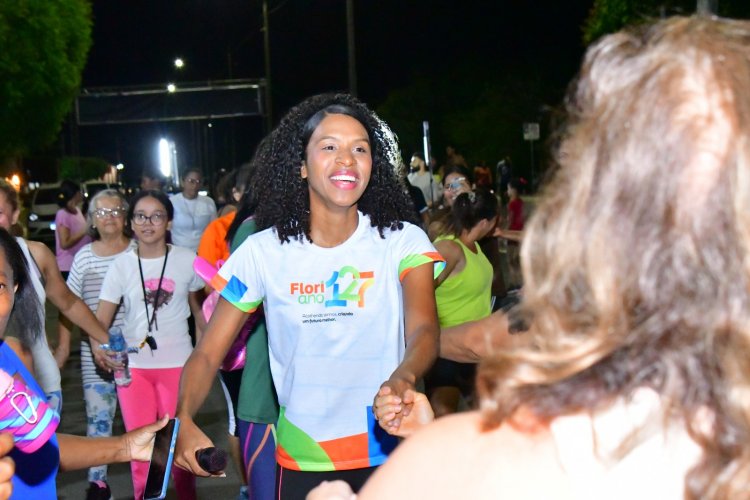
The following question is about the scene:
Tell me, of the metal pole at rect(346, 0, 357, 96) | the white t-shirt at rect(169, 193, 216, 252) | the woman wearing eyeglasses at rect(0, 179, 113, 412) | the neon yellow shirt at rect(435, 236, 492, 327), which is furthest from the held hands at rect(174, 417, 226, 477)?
the metal pole at rect(346, 0, 357, 96)

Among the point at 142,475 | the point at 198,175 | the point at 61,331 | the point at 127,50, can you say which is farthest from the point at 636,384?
the point at 127,50

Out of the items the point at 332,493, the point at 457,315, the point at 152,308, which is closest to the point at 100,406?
the point at 152,308

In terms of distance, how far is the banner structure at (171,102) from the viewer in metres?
33.2

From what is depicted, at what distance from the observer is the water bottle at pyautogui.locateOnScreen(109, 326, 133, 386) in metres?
6.62

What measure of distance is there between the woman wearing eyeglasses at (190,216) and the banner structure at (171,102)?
20.3 metres

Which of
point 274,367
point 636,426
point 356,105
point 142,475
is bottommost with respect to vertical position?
point 142,475

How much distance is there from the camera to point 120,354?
21.8ft

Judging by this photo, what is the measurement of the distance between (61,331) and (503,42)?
173ft

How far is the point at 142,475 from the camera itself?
20.6ft

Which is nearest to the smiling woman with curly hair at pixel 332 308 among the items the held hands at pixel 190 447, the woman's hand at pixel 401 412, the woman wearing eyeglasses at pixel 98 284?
the held hands at pixel 190 447

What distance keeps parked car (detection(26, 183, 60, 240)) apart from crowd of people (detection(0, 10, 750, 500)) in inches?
1032

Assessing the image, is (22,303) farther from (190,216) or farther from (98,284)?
(190,216)

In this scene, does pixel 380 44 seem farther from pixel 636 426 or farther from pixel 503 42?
pixel 636 426

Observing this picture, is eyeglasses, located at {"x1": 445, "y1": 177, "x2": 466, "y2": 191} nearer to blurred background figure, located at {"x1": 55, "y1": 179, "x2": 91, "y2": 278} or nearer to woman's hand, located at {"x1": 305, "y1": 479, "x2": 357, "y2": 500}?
blurred background figure, located at {"x1": 55, "y1": 179, "x2": 91, "y2": 278}
